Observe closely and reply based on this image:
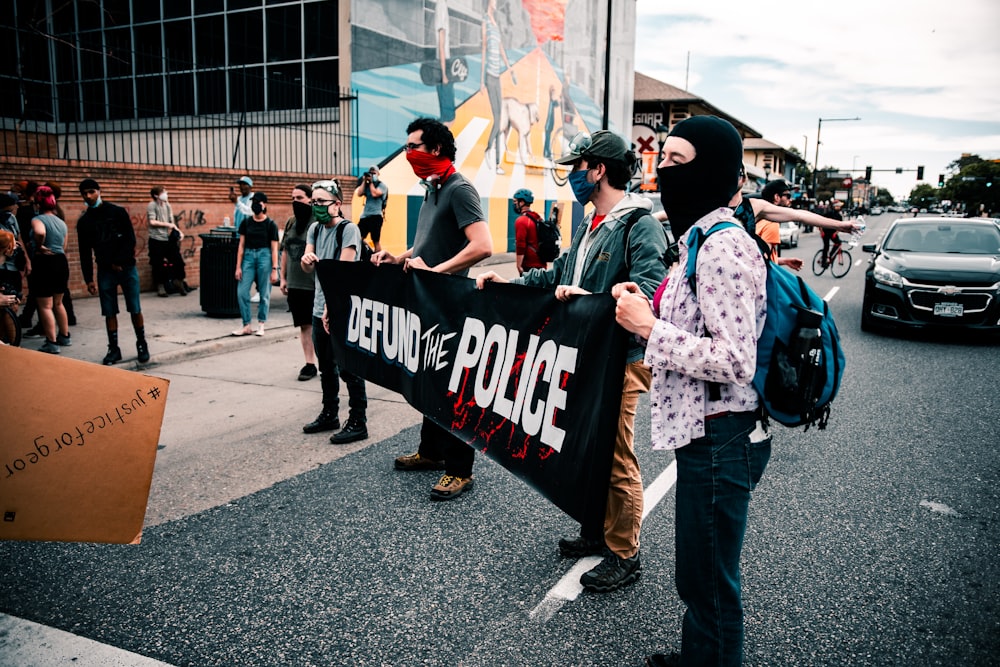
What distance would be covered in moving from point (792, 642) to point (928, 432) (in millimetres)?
3745

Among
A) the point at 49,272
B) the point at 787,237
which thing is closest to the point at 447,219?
the point at 49,272

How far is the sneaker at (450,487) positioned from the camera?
4.33 m

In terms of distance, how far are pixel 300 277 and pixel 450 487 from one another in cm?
326

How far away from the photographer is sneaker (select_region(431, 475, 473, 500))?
433cm

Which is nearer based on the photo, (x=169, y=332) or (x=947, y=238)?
(x=169, y=332)

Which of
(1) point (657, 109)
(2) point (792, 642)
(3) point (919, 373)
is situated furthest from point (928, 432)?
(1) point (657, 109)

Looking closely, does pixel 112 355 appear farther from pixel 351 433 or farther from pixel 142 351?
pixel 351 433

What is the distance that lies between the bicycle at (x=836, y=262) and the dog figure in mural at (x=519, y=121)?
9.01m

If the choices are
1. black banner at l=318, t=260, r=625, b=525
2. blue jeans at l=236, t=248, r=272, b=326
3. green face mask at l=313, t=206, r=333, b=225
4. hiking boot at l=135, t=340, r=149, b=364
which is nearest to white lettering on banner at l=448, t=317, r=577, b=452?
black banner at l=318, t=260, r=625, b=525

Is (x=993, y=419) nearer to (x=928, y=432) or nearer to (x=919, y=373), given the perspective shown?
(x=928, y=432)

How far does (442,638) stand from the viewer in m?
2.92

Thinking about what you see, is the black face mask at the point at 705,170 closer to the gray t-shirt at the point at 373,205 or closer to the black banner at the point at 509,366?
the black banner at the point at 509,366

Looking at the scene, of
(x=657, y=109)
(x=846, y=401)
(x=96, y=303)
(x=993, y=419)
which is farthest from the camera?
(x=657, y=109)

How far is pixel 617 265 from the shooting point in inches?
121
